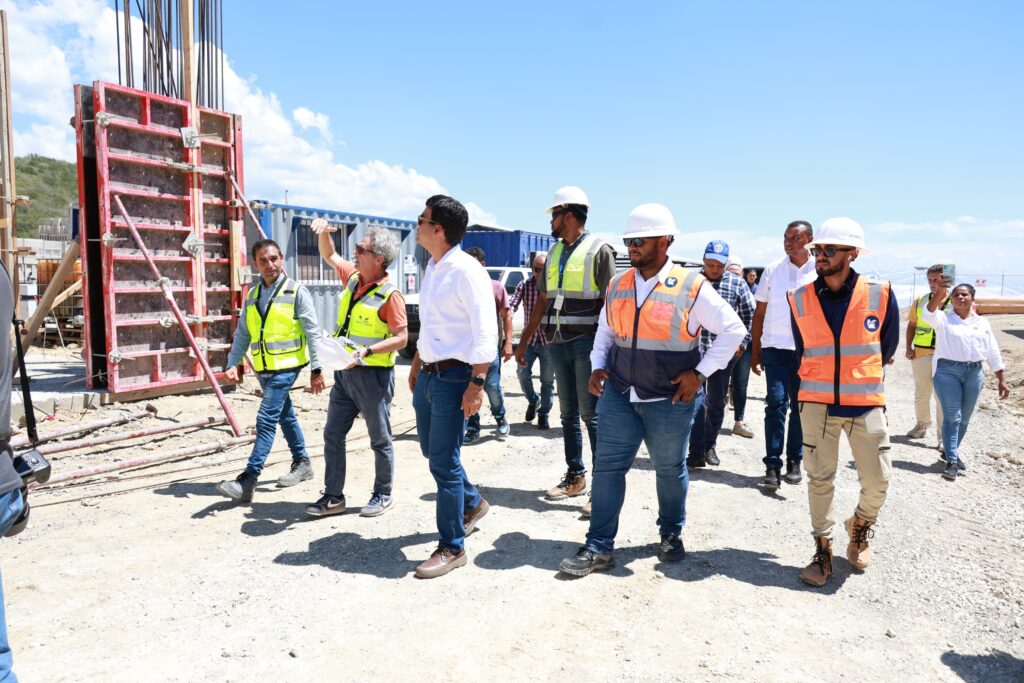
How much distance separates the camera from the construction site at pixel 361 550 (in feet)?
10.3

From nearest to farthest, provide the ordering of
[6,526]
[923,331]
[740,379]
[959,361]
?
[6,526] → [959,361] → [740,379] → [923,331]

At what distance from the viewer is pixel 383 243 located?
186 inches

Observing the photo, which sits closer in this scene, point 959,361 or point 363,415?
point 363,415

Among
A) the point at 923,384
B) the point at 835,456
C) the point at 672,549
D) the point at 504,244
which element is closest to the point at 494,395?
the point at 672,549

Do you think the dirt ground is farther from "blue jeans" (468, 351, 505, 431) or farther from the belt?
"blue jeans" (468, 351, 505, 431)

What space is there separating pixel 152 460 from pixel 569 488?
3.44 meters

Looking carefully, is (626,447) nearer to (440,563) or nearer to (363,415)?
(440,563)

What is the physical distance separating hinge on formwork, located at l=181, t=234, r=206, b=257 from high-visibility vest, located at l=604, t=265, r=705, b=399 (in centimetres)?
688

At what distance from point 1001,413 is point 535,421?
7395 millimetres

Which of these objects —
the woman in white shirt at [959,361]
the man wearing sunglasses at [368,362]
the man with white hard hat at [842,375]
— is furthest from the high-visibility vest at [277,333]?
the woman in white shirt at [959,361]

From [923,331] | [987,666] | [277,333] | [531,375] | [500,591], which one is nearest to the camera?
[987,666]

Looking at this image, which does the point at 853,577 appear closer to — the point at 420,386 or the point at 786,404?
the point at 786,404

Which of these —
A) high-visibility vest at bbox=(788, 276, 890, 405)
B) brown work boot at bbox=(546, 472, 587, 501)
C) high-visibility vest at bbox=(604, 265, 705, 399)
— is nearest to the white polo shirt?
high-visibility vest at bbox=(788, 276, 890, 405)

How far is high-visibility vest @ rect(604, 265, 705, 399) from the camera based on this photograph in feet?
12.4
